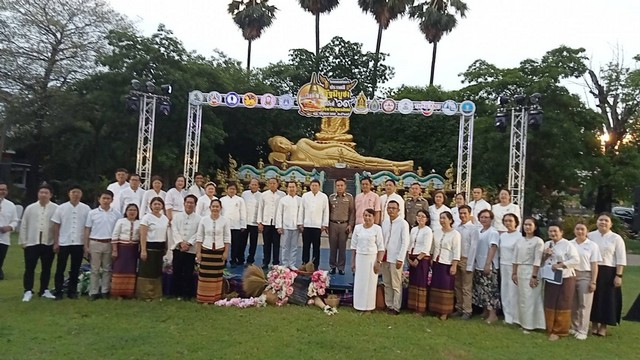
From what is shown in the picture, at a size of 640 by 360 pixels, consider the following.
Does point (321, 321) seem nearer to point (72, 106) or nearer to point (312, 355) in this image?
point (312, 355)

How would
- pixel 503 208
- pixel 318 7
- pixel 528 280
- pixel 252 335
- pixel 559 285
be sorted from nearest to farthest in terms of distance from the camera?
pixel 252 335 < pixel 559 285 < pixel 528 280 < pixel 503 208 < pixel 318 7

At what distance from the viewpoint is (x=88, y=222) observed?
6582 millimetres

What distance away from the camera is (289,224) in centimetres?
809

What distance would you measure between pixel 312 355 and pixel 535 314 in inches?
105

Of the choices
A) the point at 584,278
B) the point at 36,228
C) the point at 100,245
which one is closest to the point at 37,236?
the point at 36,228

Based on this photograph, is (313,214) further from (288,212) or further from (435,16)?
(435,16)

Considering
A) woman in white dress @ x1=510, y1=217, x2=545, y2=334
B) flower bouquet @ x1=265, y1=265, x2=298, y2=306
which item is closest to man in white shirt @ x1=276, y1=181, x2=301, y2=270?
flower bouquet @ x1=265, y1=265, x2=298, y2=306

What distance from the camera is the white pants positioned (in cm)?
814

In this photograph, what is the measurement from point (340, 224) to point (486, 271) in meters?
2.25

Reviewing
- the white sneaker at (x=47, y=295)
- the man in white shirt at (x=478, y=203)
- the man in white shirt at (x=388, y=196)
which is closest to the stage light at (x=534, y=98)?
the man in white shirt at (x=478, y=203)

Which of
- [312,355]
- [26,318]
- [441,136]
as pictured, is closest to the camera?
[312,355]

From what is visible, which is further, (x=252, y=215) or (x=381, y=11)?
(x=381, y=11)

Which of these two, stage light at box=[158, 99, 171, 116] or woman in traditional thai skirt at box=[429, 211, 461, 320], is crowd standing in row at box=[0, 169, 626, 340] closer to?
woman in traditional thai skirt at box=[429, 211, 461, 320]

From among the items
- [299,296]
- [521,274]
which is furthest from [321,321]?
[521,274]
